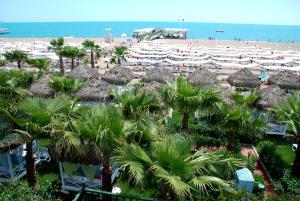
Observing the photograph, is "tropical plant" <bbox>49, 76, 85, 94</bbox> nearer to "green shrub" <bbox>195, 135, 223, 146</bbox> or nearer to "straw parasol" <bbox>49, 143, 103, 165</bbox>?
"green shrub" <bbox>195, 135, 223, 146</bbox>

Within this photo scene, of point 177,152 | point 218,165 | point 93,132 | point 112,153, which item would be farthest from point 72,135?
point 218,165

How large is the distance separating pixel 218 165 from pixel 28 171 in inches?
214

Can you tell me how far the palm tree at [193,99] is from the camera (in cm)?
978

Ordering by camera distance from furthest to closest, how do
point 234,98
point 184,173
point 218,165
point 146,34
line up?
point 146,34 < point 234,98 < point 218,165 < point 184,173

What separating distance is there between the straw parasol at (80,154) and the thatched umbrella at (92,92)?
7.33 m

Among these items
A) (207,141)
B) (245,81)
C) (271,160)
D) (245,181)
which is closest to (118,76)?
(245,81)

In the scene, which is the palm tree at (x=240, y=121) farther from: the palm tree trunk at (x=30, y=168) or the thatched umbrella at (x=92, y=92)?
the thatched umbrella at (x=92, y=92)

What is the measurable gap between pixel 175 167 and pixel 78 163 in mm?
3424

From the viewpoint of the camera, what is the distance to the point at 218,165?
557cm

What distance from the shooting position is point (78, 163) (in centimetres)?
754

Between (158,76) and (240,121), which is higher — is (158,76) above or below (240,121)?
above

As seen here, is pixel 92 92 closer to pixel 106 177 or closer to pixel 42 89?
pixel 42 89

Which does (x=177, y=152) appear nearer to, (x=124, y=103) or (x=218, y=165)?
(x=218, y=165)

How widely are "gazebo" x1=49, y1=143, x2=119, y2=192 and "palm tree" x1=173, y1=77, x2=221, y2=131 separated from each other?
3261mm
